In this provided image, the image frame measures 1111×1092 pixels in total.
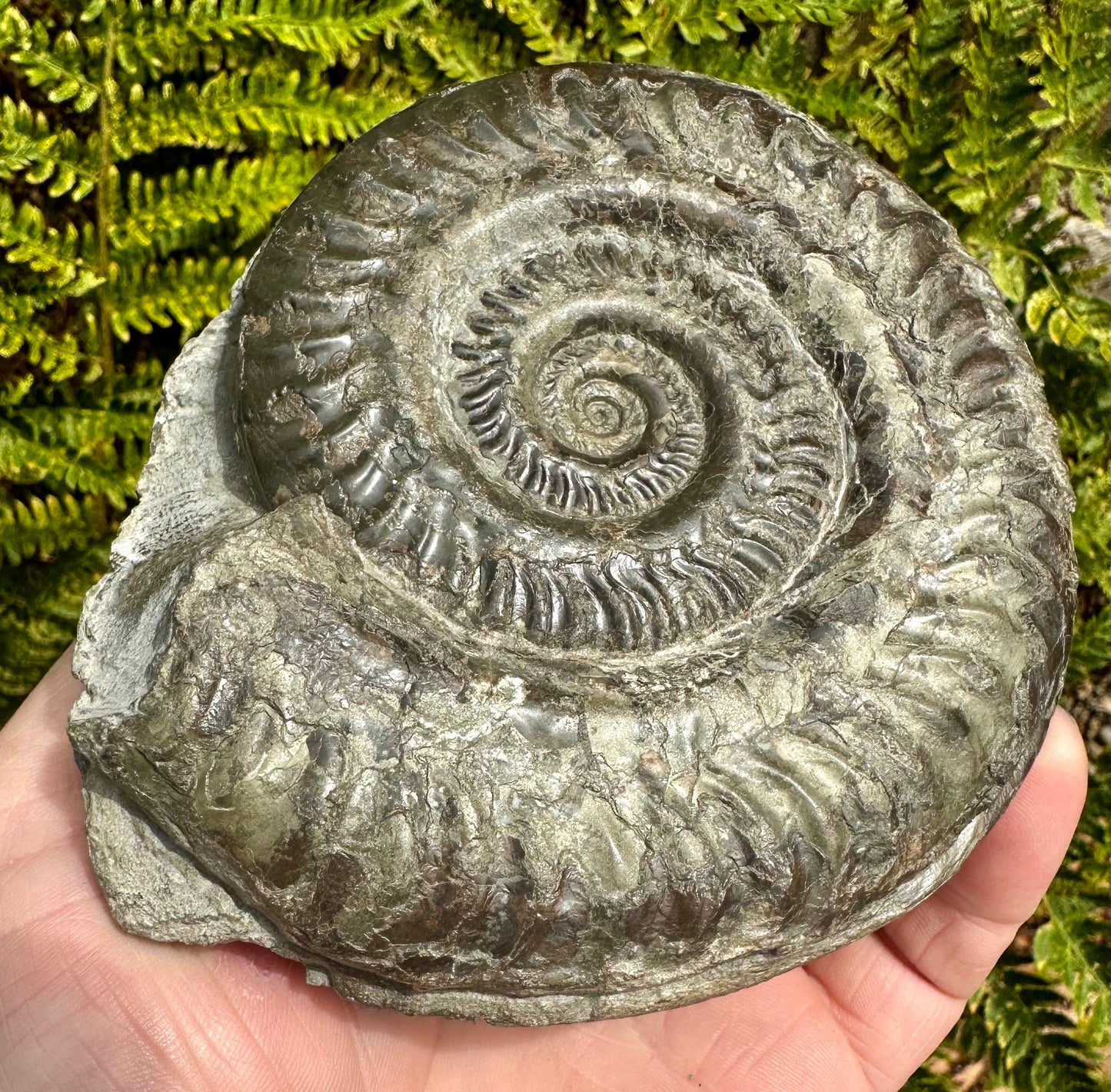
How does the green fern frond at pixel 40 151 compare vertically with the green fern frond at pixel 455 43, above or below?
below

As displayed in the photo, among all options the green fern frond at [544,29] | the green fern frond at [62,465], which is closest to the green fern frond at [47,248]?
the green fern frond at [62,465]

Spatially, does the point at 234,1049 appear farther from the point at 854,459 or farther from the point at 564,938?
the point at 854,459

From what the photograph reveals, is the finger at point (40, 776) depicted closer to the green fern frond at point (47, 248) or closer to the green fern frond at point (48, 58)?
the green fern frond at point (47, 248)

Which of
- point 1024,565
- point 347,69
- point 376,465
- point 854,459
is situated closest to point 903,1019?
point 1024,565

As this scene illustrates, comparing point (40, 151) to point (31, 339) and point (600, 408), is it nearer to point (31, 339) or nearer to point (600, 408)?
point (31, 339)

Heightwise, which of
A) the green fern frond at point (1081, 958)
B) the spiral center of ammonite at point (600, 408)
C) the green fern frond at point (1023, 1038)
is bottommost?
the green fern frond at point (1023, 1038)

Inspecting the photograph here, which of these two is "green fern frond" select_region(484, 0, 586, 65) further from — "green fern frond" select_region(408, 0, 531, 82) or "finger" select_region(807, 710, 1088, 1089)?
"finger" select_region(807, 710, 1088, 1089)
